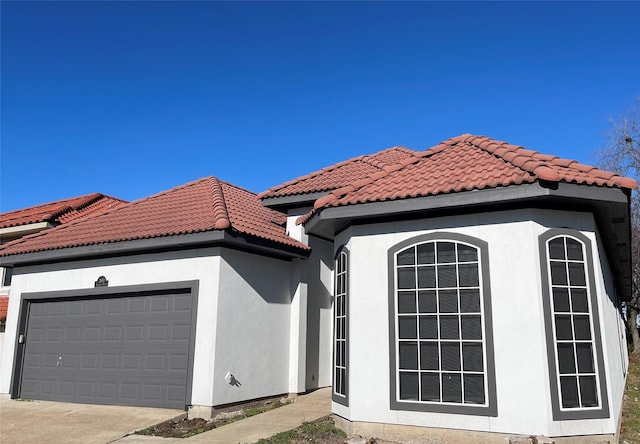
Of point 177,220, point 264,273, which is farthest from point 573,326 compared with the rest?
point 177,220

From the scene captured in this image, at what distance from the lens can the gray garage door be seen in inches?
399

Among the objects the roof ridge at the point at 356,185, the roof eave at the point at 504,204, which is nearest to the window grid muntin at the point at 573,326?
the roof eave at the point at 504,204

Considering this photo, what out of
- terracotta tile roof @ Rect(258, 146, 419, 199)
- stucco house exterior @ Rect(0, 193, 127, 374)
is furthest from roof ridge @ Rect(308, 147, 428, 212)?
stucco house exterior @ Rect(0, 193, 127, 374)

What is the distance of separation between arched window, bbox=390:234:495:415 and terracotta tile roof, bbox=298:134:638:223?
880 millimetres

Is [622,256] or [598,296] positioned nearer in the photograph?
[598,296]

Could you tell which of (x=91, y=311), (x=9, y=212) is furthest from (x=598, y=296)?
(x=9, y=212)

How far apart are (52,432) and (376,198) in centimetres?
696

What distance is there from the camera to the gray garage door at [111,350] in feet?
33.2

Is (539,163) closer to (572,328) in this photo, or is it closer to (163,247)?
(572,328)

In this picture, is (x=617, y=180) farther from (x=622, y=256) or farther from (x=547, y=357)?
(x=622, y=256)

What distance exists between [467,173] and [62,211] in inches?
509

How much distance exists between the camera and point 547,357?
6773 millimetres

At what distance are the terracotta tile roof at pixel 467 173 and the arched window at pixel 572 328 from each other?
0.93m

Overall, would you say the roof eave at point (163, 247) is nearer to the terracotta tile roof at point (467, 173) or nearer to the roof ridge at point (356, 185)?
the terracotta tile roof at point (467, 173)
